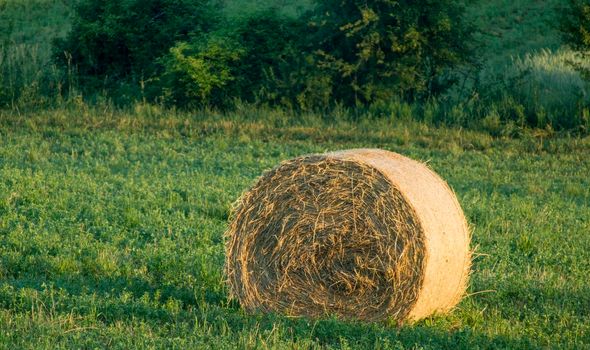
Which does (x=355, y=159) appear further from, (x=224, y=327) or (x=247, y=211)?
(x=224, y=327)

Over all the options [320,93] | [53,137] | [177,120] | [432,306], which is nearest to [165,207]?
[432,306]

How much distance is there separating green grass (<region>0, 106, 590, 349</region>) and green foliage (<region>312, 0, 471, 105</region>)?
1831 mm

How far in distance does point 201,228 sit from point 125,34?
13.0 m

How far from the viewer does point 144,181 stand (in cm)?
1312

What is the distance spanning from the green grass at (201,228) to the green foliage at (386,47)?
72.1 inches

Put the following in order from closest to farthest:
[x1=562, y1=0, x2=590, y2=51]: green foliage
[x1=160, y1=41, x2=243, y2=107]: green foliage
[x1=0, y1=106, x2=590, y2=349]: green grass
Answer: [x1=0, y1=106, x2=590, y2=349]: green grass < [x1=562, y1=0, x2=590, y2=51]: green foliage < [x1=160, y1=41, x2=243, y2=107]: green foliage

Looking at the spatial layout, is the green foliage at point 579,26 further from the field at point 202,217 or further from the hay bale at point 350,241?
the hay bale at point 350,241

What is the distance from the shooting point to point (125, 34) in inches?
899

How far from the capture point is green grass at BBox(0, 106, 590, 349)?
7.12 metres

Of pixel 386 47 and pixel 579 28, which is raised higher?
pixel 579 28

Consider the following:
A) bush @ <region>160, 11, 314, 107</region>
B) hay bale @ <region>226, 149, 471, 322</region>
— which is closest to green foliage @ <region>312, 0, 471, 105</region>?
bush @ <region>160, 11, 314, 107</region>

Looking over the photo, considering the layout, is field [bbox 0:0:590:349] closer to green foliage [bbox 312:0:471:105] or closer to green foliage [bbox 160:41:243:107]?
green foliage [bbox 160:41:243:107]

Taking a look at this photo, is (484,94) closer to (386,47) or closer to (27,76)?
(386,47)

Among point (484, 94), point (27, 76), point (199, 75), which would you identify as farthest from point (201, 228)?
point (27, 76)
